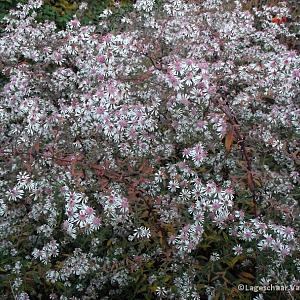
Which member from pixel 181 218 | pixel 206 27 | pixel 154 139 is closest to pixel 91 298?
pixel 181 218

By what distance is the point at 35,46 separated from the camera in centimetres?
325

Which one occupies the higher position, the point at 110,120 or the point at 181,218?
the point at 110,120

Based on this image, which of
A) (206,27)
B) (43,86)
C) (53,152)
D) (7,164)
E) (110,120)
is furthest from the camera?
(206,27)

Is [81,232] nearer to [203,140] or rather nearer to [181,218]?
[181,218]

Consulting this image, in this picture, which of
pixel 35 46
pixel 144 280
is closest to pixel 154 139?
pixel 144 280

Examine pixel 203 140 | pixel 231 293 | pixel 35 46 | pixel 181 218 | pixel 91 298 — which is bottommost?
pixel 91 298

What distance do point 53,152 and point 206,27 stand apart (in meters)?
1.53

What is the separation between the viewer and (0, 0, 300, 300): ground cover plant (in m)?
2.61

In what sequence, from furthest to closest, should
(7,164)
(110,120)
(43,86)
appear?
(43,86) → (7,164) → (110,120)

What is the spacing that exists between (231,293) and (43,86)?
1.62 metres

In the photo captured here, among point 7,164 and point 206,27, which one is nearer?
point 7,164

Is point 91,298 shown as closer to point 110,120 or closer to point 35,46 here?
point 110,120

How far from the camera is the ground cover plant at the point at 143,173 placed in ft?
8.55

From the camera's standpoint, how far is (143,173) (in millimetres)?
2773
